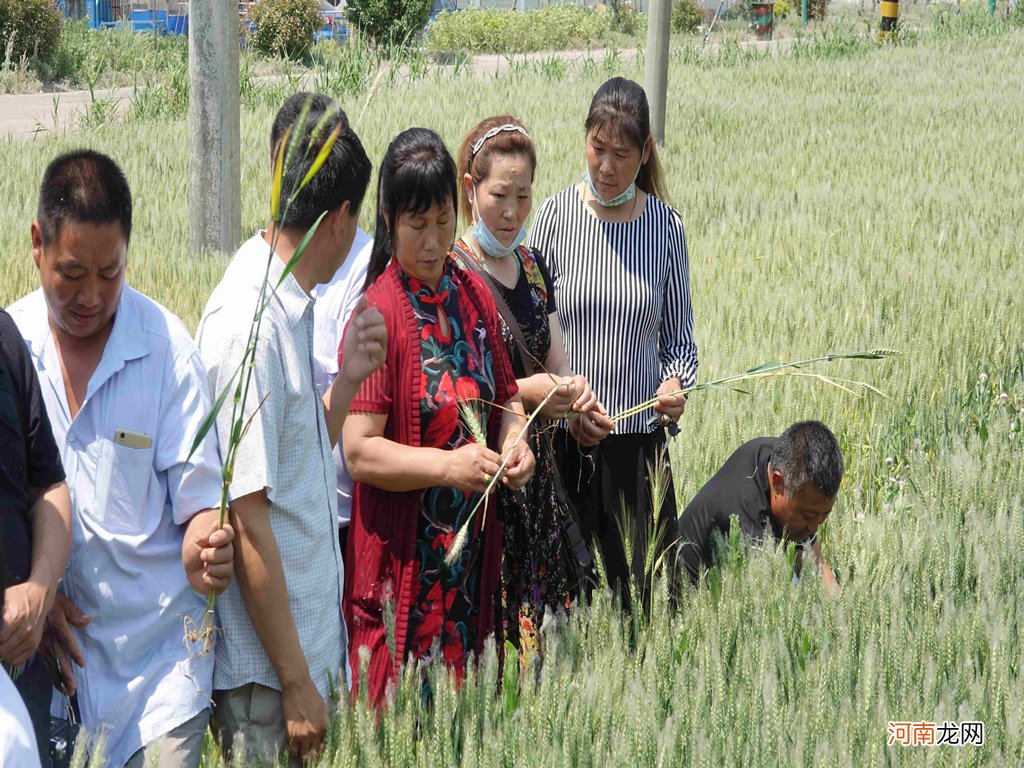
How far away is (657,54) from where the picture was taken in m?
9.99

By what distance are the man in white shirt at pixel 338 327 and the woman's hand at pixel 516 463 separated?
0.37 m

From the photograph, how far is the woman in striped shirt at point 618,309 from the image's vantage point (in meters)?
3.33

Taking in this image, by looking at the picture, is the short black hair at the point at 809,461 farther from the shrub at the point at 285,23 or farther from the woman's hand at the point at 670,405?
the shrub at the point at 285,23

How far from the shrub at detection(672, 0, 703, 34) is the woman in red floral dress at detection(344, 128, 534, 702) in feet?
91.7

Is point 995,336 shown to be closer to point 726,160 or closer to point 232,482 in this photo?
point 232,482

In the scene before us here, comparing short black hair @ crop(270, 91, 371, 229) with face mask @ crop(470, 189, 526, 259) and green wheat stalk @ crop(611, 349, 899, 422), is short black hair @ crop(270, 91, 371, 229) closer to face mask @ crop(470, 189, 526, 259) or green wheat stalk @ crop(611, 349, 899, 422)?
face mask @ crop(470, 189, 526, 259)

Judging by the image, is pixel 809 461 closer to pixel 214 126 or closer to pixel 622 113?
pixel 622 113

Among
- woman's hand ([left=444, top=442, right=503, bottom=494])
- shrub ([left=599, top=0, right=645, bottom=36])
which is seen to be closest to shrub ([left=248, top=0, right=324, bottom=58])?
shrub ([left=599, top=0, right=645, bottom=36])

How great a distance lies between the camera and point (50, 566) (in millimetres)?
1874

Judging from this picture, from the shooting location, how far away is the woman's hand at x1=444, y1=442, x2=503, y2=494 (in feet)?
7.78

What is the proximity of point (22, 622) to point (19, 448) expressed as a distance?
10.8 inches

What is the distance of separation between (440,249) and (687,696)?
0.99 metres

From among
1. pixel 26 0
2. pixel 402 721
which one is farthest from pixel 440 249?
pixel 26 0

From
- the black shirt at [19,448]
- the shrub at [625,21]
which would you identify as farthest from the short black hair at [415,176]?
the shrub at [625,21]
